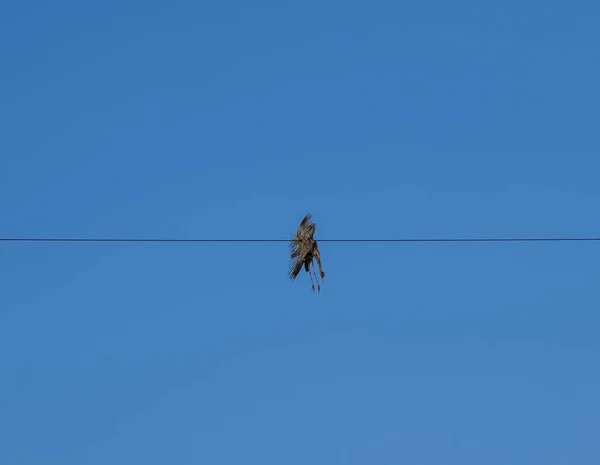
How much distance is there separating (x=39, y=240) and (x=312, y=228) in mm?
8026

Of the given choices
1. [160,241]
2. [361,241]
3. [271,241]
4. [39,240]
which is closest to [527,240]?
[361,241]

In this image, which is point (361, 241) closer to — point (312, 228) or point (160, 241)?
point (312, 228)

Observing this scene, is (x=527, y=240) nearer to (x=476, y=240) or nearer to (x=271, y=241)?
(x=476, y=240)

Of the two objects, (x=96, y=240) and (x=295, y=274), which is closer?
(x=96, y=240)

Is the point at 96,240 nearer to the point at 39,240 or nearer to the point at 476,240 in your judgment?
the point at 39,240

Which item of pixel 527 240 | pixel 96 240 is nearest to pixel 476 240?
pixel 527 240

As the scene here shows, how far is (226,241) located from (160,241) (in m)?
1.87

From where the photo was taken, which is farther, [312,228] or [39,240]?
[312,228]

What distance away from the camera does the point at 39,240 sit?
103 feet

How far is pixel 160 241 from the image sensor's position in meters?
32.4

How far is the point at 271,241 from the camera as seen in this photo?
32.5 meters

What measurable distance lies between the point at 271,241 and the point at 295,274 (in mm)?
2047

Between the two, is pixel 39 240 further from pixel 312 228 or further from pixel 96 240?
pixel 312 228

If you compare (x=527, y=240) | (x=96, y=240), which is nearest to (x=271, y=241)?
(x=96, y=240)
